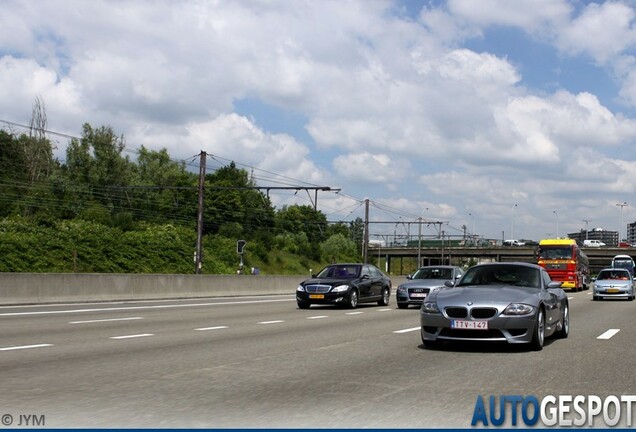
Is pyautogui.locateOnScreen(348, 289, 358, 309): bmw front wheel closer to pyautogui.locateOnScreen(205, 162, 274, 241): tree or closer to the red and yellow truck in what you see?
the red and yellow truck

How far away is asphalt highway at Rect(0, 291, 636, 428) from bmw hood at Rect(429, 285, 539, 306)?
78cm

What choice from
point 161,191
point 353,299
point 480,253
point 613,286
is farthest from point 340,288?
point 480,253

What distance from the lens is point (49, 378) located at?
877 cm

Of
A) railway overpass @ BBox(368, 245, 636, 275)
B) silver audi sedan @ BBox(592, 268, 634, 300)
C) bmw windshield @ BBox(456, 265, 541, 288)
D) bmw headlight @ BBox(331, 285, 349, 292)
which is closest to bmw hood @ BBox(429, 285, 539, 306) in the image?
bmw windshield @ BBox(456, 265, 541, 288)

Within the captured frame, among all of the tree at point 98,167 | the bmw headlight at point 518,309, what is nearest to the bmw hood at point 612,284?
the bmw headlight at point 518,309

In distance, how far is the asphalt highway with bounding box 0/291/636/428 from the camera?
6.81 metres

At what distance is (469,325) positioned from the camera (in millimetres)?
11430

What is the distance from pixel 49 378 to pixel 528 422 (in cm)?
520

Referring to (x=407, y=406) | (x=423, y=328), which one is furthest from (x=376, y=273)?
(x=407, y=406)

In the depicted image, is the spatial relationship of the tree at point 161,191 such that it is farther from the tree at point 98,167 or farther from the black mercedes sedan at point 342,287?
the black mercedes sedan at point 342,287

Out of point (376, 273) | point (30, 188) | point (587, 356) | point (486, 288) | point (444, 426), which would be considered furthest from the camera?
point (30, 188)

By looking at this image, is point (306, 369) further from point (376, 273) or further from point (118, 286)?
point (118, 286)

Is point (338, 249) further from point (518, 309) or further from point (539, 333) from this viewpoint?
point (518, 309)

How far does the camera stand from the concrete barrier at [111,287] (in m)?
23.9
